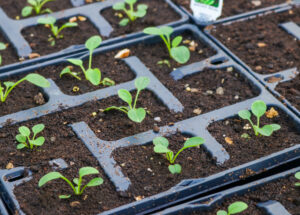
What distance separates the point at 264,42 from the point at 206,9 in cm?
28

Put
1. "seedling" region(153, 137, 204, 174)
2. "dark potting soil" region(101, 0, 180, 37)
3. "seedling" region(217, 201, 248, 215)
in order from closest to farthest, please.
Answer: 1. "seedling" region(217, 201, 248, 215)
2. "seedling" region(153, 137, 204, 174)
3. "dark potting soil" region(101, 0, 180, 37)

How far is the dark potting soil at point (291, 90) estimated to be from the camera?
1.77 m

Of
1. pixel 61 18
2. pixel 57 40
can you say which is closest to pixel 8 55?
pixel 57 40

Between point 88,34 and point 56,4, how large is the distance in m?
0.31

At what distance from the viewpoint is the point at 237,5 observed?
90.4 inches

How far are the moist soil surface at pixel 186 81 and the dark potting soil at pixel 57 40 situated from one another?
0.45 ft

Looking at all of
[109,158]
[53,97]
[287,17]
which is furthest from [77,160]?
[287,17]

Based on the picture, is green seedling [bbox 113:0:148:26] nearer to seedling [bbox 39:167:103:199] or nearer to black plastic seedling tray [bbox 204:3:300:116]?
black plastic seedling tray [bbox 204:3:300:116]

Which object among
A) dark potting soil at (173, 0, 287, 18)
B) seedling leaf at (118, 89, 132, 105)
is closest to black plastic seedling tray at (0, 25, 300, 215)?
seedling leaf at (118, 89, 132, 105)

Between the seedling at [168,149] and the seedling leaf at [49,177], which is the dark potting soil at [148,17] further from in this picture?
the seedling leaf at [49,177]

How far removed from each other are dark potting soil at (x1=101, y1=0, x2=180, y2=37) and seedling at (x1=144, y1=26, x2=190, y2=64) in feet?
0.55

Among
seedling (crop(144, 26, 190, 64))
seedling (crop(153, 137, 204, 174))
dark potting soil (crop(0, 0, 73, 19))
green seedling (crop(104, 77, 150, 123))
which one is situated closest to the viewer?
seedling (crop(153, 137, 204, 174))

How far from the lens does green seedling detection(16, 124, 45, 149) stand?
1.54m

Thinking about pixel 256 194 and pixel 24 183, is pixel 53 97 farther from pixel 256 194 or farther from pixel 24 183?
pixel 256 194
